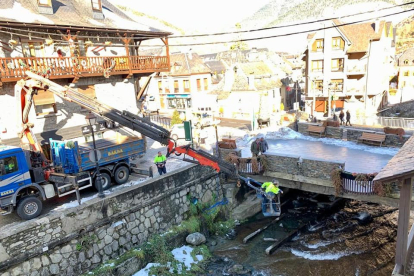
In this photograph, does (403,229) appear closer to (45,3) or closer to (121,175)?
(121,175)

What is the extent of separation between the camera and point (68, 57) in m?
16.7

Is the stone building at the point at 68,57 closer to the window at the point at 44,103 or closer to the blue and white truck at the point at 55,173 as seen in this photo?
the window at the point at 44,103

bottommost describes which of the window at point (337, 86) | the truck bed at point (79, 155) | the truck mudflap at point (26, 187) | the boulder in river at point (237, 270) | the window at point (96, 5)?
the boulder in river at point (237, 270)

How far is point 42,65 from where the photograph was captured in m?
16.0

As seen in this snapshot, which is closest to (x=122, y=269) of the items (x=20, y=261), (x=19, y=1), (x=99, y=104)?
(x=20, y=261)

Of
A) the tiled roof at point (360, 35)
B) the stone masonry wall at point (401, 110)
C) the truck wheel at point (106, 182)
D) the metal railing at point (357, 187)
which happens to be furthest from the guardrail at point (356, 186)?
the stone masonry wall at point (401, 110)

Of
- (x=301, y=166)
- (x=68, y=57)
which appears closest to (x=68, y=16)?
(x=68, y=57)

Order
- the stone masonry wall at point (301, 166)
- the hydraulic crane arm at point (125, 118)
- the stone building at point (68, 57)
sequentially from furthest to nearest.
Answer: the stone building at point (68, 57), the stone masonry wall at point (301, 166), the hydraulic crane arm at point (125, 118)

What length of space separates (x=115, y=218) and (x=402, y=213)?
10963 mm

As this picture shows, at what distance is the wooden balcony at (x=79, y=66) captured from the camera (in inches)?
590

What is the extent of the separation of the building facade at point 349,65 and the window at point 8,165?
32.4 metres

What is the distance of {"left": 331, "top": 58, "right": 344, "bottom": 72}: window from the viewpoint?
128 feet

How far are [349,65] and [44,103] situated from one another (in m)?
35.8

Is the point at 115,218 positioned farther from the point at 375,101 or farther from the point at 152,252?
the point at 375,101
